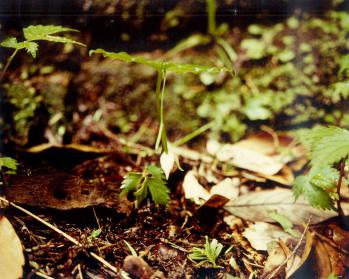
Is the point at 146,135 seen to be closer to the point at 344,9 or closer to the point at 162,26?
the point at 162,26

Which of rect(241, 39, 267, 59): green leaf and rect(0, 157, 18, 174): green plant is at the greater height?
rect(241, 39, 267, 59): green leaf

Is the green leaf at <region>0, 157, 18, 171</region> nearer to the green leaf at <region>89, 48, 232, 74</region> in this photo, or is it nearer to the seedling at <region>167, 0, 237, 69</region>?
the green leaf at <region>89, 48, 232, 74</region>

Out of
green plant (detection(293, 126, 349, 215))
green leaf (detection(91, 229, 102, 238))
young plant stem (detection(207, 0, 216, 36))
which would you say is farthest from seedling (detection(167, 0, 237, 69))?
green leaf (detection(91, 229, 102, 238))

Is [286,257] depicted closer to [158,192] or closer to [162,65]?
[158,192]

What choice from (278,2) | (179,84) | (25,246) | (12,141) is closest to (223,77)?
(179,84)

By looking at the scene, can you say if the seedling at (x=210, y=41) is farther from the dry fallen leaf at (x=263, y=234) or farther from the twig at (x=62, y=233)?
the twig at (x=62, y=233)

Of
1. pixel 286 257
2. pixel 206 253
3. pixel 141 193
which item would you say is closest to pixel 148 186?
pixel 141 193
